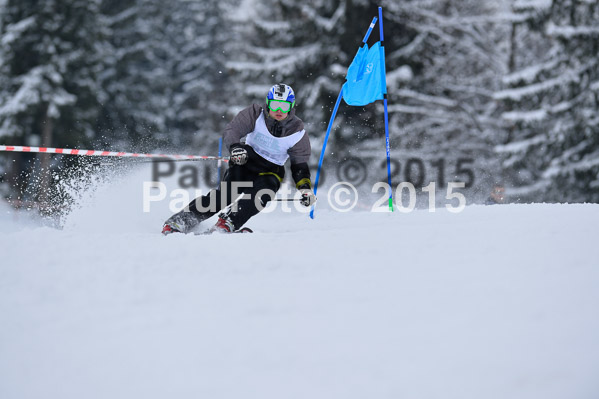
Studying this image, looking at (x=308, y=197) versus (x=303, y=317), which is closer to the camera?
(x=303, y=317)

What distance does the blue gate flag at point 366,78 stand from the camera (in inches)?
288

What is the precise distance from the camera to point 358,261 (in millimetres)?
4074

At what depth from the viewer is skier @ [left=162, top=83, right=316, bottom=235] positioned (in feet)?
20.1

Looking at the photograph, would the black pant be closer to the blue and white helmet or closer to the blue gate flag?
the blue and white helmet

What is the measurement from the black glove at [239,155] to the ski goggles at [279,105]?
1.88 ft

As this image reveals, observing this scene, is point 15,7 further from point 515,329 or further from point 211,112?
point 515,329

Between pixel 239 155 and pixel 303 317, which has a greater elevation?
pixel 239 155

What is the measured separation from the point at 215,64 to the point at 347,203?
69.8ft

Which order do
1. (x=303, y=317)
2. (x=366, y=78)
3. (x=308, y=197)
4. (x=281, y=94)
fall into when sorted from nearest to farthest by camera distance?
1. (x=303, y=317)
2. (x=281, y=94)
3. (x=308, y=197)
4. (x=366, y=78)
